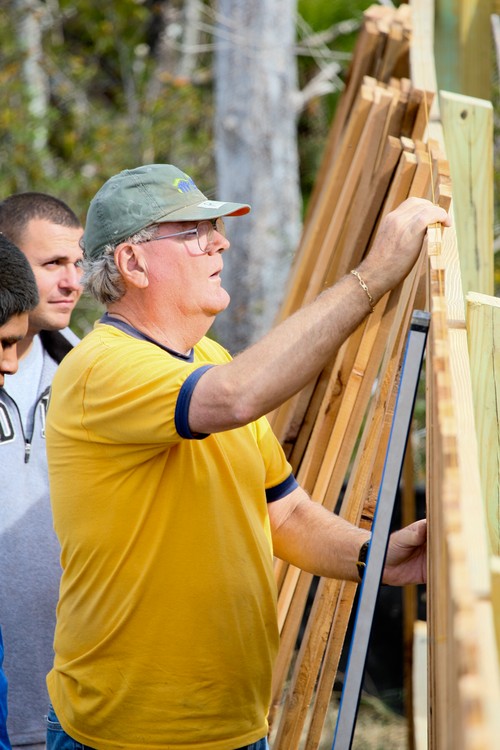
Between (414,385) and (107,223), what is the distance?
0.85 m

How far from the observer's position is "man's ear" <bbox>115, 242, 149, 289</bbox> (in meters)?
2.11

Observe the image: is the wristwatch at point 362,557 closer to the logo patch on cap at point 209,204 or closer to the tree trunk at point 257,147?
the logo patch on cap at point 209,204

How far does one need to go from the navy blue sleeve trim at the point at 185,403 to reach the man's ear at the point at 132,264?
1.18 ft

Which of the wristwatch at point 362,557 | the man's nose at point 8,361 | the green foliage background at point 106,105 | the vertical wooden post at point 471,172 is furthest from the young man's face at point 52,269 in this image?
the green foliage background at point 106,105

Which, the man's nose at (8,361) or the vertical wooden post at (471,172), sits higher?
the vertical wooden post at (471,172)

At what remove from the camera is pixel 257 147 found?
7.29 metres

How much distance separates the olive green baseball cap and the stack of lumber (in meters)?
0.45

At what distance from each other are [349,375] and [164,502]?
0.67 meters

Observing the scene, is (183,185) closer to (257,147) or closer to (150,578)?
(150,578)

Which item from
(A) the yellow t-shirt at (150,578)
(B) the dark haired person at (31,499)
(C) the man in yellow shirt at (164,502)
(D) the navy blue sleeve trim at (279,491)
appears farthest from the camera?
(B) the dark haired person at (31,499)

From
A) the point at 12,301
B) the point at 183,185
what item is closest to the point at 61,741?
the point at 12,301

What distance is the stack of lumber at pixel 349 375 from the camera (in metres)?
2.12

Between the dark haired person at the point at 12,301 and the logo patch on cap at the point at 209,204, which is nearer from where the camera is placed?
the logo patch on cap at the point at 209,204

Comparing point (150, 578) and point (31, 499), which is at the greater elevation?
point (150, 578)
